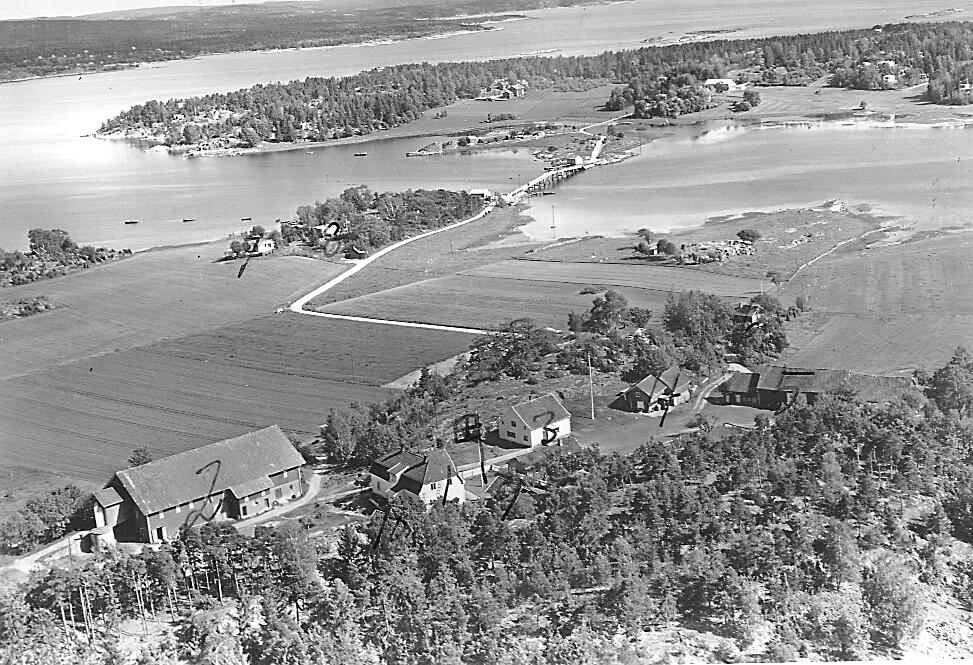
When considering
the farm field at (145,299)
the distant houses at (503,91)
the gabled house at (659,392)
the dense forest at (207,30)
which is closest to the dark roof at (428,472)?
the gabled house at (659,392)

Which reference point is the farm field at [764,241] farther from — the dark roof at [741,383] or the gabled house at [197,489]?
the gabled house at [197,489]

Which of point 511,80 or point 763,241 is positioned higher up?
point 511,80

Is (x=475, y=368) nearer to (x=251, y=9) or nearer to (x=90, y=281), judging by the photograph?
(x=90, y=281)

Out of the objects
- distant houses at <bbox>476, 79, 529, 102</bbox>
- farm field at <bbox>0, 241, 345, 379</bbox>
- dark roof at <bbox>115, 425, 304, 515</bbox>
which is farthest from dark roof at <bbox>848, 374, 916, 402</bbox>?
distant houses at <bbox>476, 79, 529, 102</bbox>

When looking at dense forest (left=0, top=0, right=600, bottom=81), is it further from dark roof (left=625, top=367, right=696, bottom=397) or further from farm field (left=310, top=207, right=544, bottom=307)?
dark roof (left=625, top=367, right=696, bottom=397)

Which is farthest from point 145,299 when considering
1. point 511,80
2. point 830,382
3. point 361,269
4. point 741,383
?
point 511,80

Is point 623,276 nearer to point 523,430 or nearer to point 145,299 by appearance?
point 523,430
